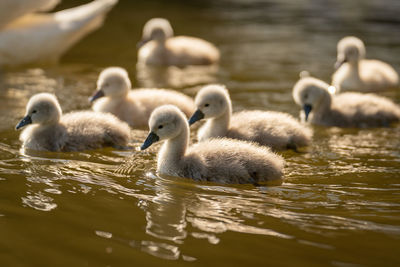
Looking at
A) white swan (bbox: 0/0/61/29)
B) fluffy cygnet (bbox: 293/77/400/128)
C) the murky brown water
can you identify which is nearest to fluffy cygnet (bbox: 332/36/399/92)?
the murky brown water

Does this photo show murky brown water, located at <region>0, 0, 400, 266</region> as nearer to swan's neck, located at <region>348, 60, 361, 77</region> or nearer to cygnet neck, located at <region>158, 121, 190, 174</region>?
cygnet neck, located at <region>158, 121, 190, 174</region>

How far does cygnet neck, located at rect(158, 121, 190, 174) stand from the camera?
550 cm

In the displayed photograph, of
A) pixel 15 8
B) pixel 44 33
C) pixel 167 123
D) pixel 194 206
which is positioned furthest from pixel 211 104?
pixel 44 33

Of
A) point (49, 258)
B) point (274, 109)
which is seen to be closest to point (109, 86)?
point (274, 109)

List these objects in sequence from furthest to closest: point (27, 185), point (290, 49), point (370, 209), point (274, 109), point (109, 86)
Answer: point (290, 49)
point (274, 109)
point (109, 86)
point (27, 185)
point (370, 209)

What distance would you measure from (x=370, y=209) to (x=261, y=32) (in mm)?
8014

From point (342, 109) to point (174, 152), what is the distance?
2.55m

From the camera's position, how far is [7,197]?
4.98 meters

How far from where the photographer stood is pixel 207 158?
5422mm

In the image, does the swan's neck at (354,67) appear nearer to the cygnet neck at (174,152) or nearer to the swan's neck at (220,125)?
the swan's neck at (220,125)

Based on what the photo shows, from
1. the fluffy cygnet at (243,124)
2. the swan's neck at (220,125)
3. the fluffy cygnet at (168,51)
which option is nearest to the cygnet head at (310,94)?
the fluffy cygnet at (243,124)

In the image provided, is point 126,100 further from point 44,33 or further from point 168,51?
point 168,51

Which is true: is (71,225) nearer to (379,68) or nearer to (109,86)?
(109,86)

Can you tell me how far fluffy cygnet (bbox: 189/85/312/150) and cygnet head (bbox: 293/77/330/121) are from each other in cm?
95
